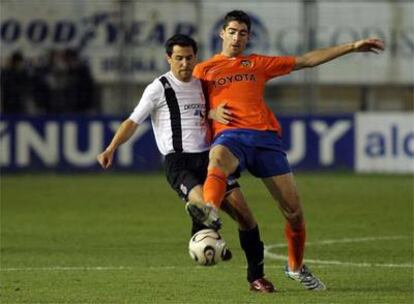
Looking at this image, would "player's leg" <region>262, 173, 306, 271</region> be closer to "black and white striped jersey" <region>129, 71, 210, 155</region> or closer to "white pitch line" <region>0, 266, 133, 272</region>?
"black and white striped jersey" <region>129, 71, 210, 155</region>

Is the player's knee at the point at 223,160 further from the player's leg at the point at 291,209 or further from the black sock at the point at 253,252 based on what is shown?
the black sock at the point at 253,252

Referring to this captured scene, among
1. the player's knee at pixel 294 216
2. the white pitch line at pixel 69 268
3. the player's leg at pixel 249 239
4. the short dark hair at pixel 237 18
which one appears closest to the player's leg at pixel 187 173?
the player's leg at pixel 249 239

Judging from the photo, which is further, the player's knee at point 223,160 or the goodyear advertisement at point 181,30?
the goodyear advertisement at point 181,30

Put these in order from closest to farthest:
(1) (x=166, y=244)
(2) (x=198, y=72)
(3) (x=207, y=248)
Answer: (3) (x=207, y=248)
(2) (x=198, y=72)
(1) (x=166, y=244)

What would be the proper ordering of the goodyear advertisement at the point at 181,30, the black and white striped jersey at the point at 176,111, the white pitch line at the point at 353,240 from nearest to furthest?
the black and white striped jersey at the point at 176,111 → the white pitch line at the point at 353,240 → the goodyear advertisement at the point at 181,30

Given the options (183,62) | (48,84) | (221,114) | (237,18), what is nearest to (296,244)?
(221,114)

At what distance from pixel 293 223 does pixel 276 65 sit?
4.45 ft

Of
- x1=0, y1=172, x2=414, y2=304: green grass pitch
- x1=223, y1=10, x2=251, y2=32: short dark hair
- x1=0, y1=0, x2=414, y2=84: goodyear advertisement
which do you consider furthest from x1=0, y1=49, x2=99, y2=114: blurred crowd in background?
x1=223, y1=10, x2=251, y2=32: short dark hair

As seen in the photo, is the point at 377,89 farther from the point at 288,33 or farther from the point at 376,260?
the point at 376,260

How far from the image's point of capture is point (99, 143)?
92.8ft

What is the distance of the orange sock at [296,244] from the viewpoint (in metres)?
12.5

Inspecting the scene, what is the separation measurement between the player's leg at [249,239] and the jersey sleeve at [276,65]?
1.05 m

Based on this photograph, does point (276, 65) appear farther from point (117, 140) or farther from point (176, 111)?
point (117, 140)

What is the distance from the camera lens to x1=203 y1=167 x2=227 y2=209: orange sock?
1134 centimetres
